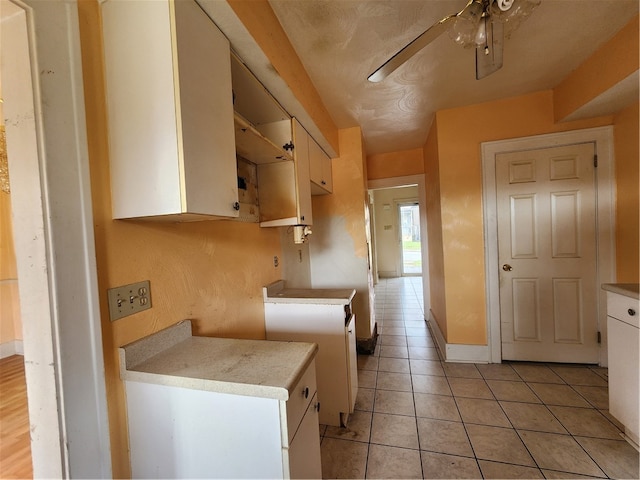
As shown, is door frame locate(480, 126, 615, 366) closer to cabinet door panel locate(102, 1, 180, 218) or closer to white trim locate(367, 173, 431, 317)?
white trim locate(367, 173, 431, 317)

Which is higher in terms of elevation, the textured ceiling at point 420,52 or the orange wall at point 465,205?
the textured ceiling at point 420,52

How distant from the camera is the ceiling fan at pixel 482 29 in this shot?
41.6 inches

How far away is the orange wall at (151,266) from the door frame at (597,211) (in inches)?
88.8

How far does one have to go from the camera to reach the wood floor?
1.39 meters

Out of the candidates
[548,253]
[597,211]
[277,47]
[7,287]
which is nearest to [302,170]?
[277,47]

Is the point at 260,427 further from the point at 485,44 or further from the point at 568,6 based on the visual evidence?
the point at 568,6

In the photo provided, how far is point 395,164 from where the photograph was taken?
148 inches

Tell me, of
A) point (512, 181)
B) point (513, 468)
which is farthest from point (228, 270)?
point (512, 181)

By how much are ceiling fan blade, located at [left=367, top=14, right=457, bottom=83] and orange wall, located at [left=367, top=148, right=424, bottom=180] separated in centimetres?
262

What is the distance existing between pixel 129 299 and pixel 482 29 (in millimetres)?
1850

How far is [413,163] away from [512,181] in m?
1.44

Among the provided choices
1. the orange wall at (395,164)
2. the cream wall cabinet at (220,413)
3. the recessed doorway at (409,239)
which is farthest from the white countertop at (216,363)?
the recessed doorway at (409,239)

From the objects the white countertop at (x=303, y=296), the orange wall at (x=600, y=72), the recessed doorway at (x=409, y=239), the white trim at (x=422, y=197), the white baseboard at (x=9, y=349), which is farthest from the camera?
the recessed doorway at (x=409, y=239)

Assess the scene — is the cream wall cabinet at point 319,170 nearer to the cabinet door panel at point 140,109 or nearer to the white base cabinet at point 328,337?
the white base cabinet at point 328,337
